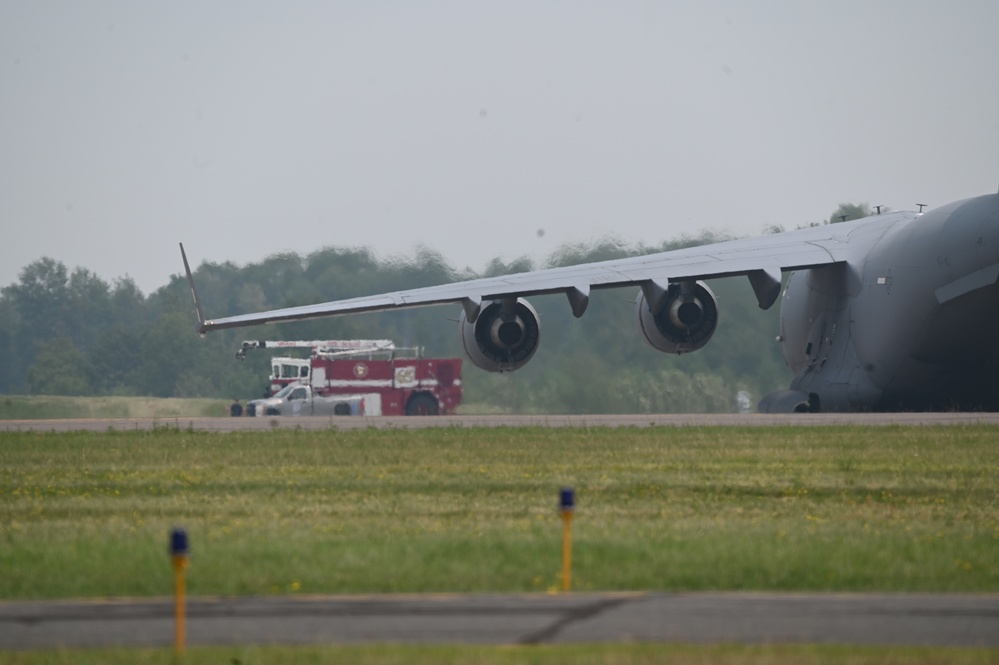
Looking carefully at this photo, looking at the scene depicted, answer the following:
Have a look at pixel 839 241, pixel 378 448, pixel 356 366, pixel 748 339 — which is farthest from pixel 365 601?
pixel 356 366

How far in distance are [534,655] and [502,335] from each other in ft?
75.4

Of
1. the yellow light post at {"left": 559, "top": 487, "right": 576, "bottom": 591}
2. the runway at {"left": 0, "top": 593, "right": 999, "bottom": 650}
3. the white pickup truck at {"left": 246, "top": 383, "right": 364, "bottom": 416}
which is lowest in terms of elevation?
the runway at {"left": 0, "top": 593, "right": 999, "bottom": 650}

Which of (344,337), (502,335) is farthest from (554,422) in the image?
(344,337)

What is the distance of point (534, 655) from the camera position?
9.38 metres

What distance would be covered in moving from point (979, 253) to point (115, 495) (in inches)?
669

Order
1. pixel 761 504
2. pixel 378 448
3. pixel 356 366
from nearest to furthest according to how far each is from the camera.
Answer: pixel 761 504 → pixel 378 448 → pixel 356 366

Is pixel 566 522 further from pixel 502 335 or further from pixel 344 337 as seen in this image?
pixel 344 337

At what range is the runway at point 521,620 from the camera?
397 inches

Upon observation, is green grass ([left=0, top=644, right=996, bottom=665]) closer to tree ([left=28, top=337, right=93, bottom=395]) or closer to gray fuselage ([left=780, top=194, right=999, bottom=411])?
gray fuselage ([left=780, top=194, right=999, bottom=411])

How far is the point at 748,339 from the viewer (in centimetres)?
4294

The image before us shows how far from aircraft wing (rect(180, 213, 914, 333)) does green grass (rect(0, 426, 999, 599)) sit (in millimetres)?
3237

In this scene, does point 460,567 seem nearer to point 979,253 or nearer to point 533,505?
point 533,505

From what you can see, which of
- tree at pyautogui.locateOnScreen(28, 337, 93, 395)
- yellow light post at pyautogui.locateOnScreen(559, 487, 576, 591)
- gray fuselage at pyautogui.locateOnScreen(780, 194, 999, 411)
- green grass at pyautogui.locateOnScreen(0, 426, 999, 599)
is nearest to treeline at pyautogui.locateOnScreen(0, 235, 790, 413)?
tree at pyautogui.locateOnScreen(28, 337, 93, 395)

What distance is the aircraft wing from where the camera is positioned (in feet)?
99.1
